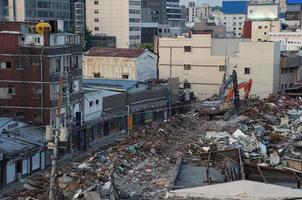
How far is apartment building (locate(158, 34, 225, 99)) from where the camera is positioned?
48.0 meters

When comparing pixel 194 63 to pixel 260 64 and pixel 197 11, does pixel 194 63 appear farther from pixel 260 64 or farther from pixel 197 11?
pixel 197 11

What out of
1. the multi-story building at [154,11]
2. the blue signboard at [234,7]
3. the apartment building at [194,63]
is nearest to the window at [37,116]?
the apartment building at [194,63]

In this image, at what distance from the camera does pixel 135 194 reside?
1986 cm

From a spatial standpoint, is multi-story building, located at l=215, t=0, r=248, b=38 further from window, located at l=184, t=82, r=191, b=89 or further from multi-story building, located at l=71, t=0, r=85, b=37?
window, located at l=184, t=82, r=191, b=89

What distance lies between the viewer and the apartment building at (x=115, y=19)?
88938 millimetres

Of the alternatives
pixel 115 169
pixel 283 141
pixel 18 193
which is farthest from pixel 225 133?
pixel 18 193

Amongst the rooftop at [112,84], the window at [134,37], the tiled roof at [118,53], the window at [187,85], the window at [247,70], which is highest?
the window at [134,37]

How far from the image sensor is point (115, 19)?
8938 centimetres

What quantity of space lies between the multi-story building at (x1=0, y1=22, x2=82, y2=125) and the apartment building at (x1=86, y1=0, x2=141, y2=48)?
60.4 m

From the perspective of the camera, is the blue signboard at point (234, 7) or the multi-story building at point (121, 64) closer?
the multi-story building at point (121, 64)

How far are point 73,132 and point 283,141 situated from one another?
998 centimetres

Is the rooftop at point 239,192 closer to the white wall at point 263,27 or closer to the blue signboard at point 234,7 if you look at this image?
the white wall at point 263,27

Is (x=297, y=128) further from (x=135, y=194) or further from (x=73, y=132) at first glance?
(x=135, y=194)

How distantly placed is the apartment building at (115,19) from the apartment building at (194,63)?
38874 millimetres
